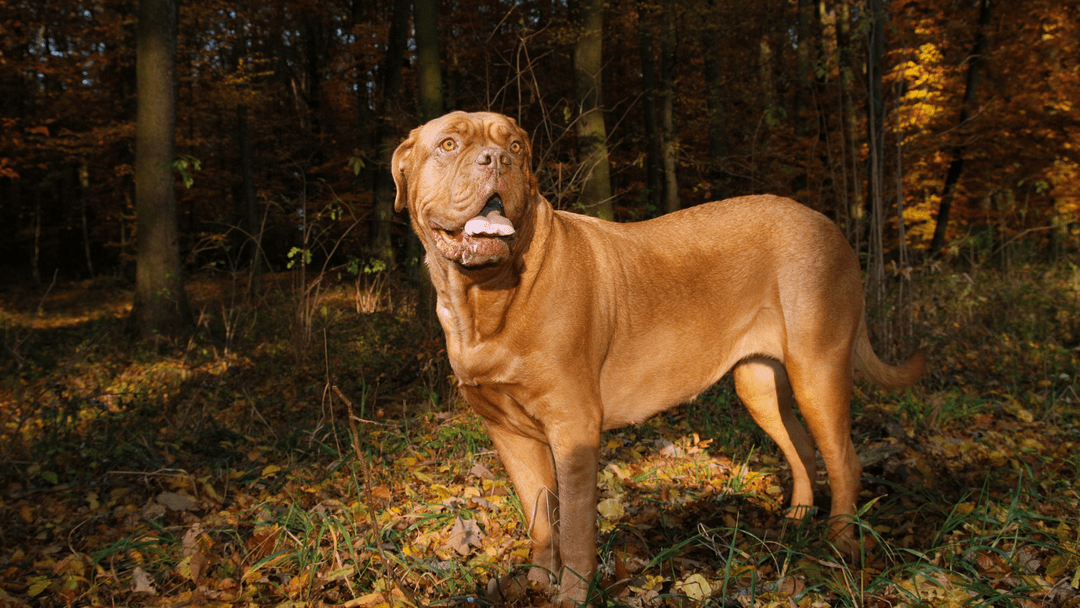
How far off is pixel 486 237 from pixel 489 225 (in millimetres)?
43

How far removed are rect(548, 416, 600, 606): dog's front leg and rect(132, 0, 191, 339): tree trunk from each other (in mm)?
7765

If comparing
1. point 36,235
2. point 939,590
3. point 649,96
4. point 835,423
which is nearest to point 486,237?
point 835,423

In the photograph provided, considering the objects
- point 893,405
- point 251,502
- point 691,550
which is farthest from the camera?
point 893,405

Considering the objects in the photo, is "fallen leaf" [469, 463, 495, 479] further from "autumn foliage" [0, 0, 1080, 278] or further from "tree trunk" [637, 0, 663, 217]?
"tree trunk" [637, 0, 663, 217]

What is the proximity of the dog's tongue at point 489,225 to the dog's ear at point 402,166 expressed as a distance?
52cm

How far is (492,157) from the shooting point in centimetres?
224

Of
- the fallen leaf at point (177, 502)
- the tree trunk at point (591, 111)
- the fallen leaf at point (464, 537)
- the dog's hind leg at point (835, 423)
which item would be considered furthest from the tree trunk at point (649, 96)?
the fallen leaf at point (177, 502)

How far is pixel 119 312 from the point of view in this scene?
14.3 metres

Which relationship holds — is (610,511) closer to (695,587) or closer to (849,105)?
(695,587)

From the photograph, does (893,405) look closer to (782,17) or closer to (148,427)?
(148,427)

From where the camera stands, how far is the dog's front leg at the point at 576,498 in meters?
2.49

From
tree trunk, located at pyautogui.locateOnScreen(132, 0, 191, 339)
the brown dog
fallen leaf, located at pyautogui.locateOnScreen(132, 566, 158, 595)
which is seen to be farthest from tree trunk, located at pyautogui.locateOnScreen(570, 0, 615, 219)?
tree trunk, located at pyautogui.locateOnScreen(132, 0, 191, 339)

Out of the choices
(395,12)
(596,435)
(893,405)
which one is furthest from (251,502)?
(395,12)

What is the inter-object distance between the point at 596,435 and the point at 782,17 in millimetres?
16390
